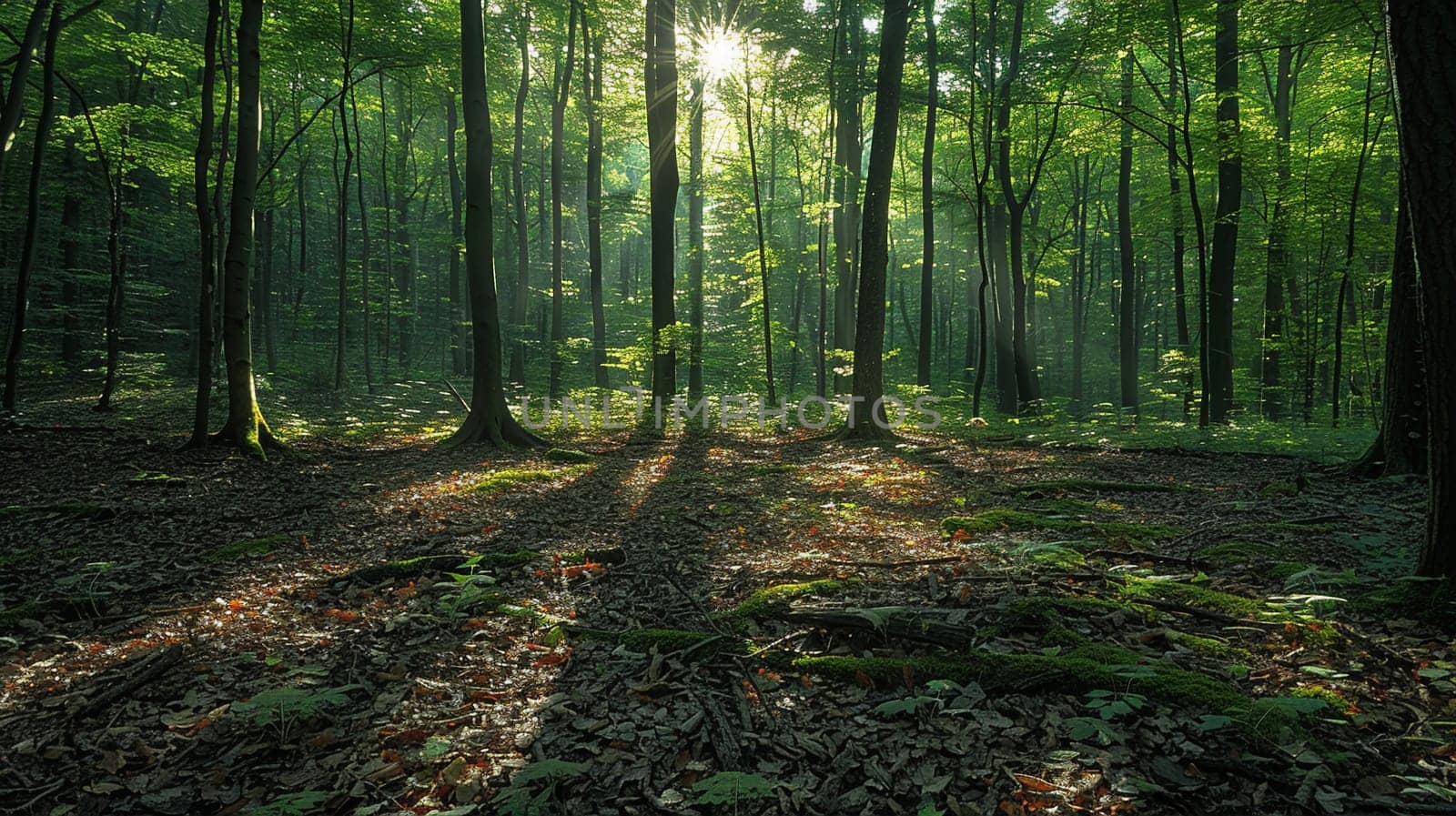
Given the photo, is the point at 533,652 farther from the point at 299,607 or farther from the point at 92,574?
the point at 92,574

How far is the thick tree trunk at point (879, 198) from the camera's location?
10.8 m

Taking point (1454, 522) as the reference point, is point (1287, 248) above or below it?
above

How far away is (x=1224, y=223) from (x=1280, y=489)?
392 inches

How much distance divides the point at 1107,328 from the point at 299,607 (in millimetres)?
41398

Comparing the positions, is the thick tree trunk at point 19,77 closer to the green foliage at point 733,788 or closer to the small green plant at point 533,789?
the small green plant at point 533,789

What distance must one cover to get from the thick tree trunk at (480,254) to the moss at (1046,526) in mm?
6860

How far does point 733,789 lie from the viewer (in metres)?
2.02

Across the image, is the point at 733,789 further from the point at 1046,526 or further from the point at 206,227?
the point at 206,227

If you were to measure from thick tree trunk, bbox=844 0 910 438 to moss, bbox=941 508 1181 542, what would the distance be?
5.58 metres

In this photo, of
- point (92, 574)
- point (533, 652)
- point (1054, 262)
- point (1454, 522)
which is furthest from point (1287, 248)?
point (92, 574)

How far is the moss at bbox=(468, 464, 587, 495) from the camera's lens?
7.39 m

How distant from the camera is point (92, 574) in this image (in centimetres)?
435

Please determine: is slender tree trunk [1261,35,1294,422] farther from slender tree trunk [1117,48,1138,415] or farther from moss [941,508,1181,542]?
moss [941,508,1181,542]

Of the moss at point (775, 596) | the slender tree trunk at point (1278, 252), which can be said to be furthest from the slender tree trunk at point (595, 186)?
the slender tree trunk at point (1278, 252)
